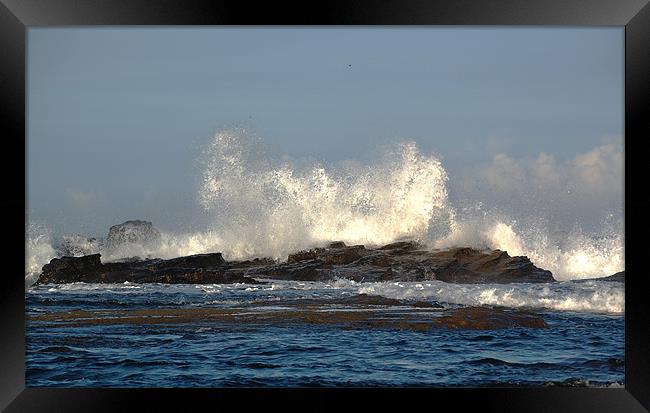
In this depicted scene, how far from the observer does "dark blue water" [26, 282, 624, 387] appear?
6348mm

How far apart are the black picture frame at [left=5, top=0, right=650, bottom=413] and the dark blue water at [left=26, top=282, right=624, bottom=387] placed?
187cm

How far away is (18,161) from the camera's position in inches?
168

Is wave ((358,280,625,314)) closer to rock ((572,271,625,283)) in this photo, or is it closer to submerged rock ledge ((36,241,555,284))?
rock ((572,271,625,283))

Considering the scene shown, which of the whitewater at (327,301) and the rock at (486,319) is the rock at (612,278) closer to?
the whitewater at (327,301)

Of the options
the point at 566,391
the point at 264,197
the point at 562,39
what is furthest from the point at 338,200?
A: the point at 566,391

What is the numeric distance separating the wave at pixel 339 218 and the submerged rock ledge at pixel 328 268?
0.12m

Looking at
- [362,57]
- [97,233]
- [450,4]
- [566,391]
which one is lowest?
[566,391]

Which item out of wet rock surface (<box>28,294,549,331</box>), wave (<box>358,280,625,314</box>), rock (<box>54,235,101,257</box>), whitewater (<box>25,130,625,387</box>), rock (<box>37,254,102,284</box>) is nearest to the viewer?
whitewater (<box>25,130,625,387</box>)

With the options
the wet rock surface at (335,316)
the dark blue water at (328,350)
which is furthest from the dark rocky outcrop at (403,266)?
the wet rock surface at (335,316)

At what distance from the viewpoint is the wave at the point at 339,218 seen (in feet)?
27.9

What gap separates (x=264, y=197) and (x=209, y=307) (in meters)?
1.96

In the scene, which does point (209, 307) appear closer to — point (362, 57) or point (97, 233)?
point (97, 233)

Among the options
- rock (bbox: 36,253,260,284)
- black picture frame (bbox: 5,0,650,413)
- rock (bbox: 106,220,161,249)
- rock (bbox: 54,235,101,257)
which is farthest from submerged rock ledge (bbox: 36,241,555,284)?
black picture frame (bbox: 5,0,650,413)

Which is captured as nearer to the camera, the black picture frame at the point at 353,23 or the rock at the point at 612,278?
the black picture frame at the point at 353,23
